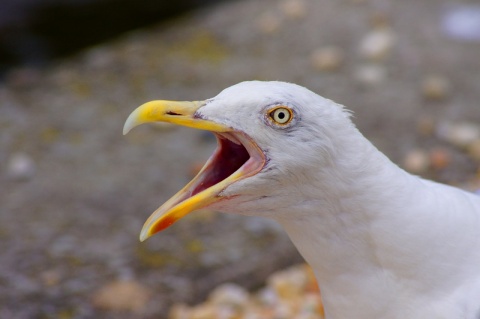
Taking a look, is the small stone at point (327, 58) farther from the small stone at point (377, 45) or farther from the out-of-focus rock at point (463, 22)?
the out-of-focus rock at point (463, 22)

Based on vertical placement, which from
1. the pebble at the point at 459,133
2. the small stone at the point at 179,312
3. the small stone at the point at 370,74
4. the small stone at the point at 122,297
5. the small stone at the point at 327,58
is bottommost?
the small stone at the point at 179,312

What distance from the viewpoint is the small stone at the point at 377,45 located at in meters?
3.58

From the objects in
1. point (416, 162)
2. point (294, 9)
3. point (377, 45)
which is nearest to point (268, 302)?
point (416, 162)

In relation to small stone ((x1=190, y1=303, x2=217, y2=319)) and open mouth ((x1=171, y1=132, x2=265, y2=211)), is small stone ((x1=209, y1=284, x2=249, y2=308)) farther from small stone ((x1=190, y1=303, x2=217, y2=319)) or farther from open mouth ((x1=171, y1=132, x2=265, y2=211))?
open mouth ((x1=171, y1=132, x2=265, y2=211))

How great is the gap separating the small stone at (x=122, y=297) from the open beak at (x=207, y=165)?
3.34ft

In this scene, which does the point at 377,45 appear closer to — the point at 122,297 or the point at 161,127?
the point at 161,127

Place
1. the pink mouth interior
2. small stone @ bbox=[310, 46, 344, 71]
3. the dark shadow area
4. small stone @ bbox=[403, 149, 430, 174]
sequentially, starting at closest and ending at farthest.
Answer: the pink mouth interior
small stone @ bbox=[403, 149, 430, 174]
small stone @ bbox=[310, 46, 344, 71]
the dark shadow area

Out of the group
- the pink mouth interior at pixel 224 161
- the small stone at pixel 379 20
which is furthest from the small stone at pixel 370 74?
the pink mouth interior at pixel 224 161

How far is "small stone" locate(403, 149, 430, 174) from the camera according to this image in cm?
279

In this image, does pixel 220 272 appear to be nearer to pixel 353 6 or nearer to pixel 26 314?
pixel 26 314

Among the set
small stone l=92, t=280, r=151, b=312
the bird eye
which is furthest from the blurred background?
the bird eye

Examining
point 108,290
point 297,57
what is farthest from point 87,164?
point 297,57

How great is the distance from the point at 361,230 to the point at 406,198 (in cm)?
10

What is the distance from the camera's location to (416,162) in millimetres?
2799
